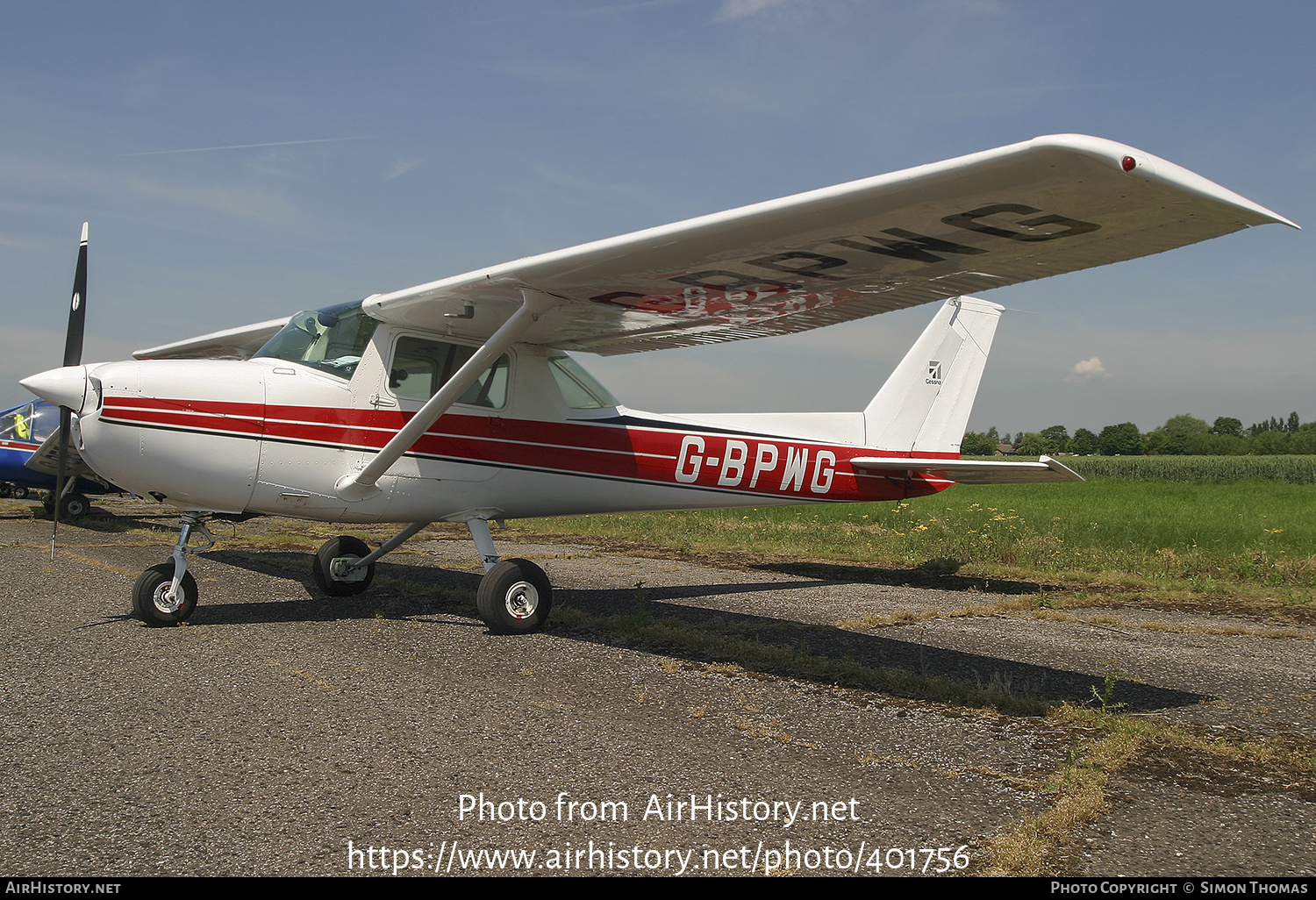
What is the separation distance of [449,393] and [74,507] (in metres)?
13.6

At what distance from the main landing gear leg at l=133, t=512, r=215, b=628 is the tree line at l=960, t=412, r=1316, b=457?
223 ft

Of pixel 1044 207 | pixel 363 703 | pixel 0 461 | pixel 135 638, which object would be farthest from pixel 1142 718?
pixel 0 461

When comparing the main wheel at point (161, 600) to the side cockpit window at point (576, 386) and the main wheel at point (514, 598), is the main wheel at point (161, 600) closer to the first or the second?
the main wheel at point (514, 598)

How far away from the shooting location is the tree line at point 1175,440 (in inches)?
3073

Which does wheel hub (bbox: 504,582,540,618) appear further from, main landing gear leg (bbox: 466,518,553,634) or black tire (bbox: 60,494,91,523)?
black tire (bbox: 60,494,91,523)

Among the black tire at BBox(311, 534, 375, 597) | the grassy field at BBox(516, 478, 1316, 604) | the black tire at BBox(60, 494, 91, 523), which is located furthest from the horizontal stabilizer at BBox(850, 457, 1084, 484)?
the black tire at BBox(60, 494, 91, 523)

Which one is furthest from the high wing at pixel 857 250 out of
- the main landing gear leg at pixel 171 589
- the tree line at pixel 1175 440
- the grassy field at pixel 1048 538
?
the tree line at pixel 1175 440

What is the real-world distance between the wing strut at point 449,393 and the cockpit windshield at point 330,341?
80cm

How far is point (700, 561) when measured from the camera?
38.0 feet

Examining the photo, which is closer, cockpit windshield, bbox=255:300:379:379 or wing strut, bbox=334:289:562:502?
wing strut, bbox=334:289:562:502

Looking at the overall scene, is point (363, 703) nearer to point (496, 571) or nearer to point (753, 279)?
point (496, 571)

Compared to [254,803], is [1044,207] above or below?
above

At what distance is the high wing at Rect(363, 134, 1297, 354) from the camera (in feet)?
11.8

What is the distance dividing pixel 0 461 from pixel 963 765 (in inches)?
773
